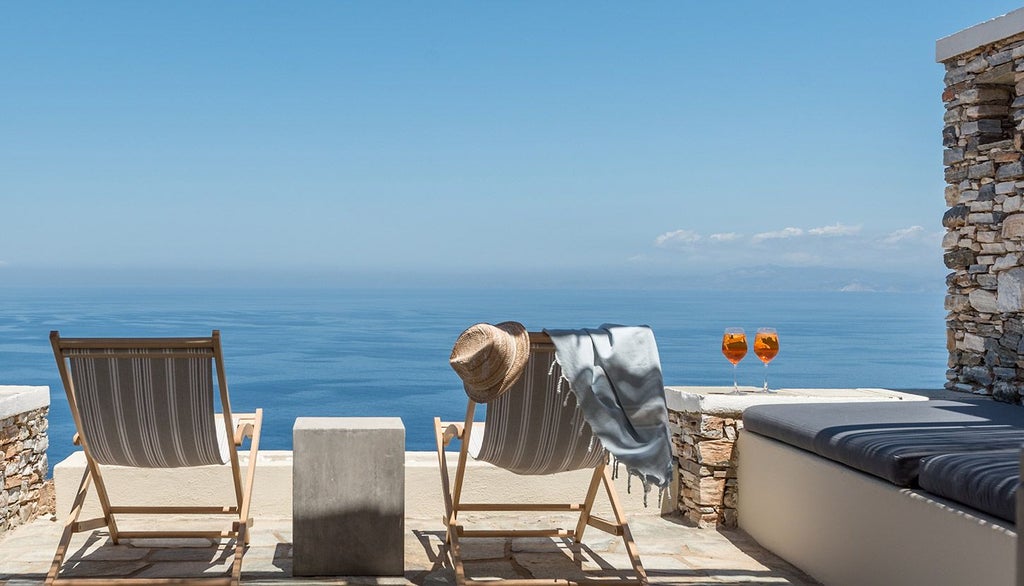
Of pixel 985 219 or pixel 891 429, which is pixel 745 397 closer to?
pixel 891 429

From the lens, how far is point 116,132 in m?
34.7

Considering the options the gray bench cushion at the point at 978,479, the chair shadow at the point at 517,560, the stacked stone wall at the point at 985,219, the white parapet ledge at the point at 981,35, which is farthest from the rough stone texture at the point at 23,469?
the white parapet ledge at the point at 981,35

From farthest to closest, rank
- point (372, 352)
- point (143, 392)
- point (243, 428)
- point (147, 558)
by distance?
point (372, 352)
point (147, 558)
point (243, 428)
point (143, 392)

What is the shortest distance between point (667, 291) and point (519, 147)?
181 ft

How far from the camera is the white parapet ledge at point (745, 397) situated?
167 inches

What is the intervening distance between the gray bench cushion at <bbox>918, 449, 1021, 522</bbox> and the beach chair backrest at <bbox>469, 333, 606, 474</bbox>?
107 centimetres

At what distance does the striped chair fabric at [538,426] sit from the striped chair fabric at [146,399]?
94cm

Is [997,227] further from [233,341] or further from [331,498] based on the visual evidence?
[233,341]

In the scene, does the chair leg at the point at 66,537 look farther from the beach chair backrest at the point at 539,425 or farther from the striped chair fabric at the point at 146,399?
the beach chair backrest at the point at 539,425

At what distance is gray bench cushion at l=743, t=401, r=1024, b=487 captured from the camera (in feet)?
9.93

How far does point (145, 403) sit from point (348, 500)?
2.61 feet

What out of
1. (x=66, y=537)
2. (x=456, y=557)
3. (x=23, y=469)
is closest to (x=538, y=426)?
(x=456, y=557)

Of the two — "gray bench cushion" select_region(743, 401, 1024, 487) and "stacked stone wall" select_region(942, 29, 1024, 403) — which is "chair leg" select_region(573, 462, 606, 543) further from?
"stacked stone wall" select_region(942, 29, 1024, 403)

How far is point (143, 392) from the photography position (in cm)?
321
